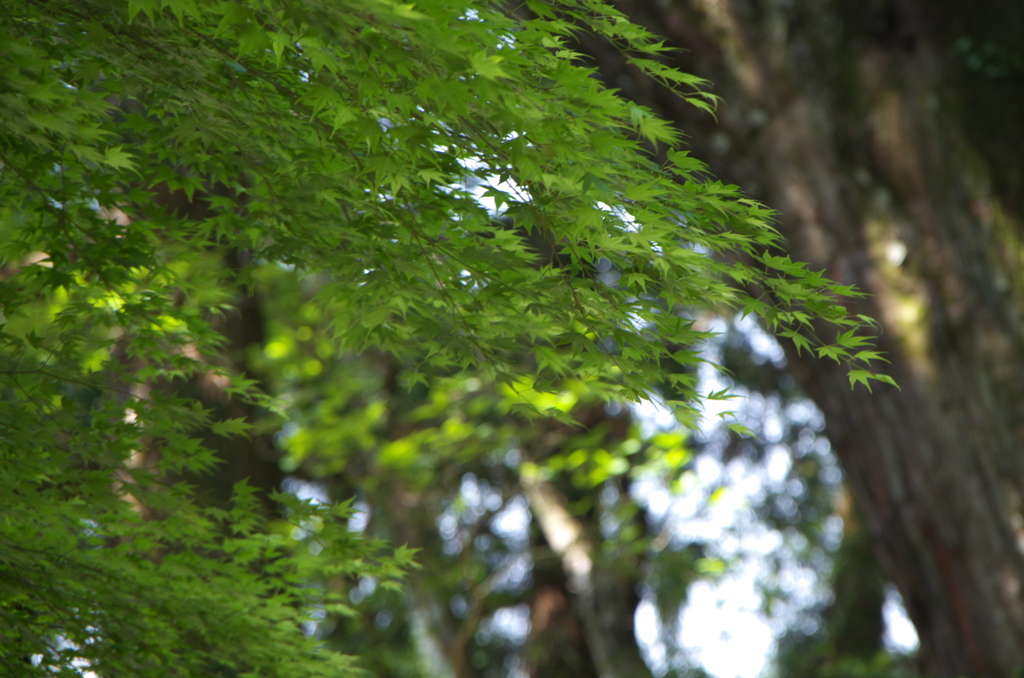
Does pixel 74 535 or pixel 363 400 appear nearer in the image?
pixel 74 535

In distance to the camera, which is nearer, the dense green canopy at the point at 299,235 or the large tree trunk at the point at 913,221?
the dense green canopy at the point at 299,235

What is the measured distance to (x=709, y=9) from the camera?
5098 mm

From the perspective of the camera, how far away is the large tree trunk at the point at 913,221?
14.8ft

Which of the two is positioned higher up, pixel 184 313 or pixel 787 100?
pixel 787 100

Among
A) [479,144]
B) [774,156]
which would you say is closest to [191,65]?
[479,144]

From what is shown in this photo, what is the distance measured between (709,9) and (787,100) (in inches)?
27.3

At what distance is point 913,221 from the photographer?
16.0 ft

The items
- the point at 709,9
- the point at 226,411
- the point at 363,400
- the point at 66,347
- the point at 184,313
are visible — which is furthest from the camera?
the point at 363,400

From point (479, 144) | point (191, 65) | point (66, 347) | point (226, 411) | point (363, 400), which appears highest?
point (479, 144)

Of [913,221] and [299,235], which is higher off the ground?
[299,235]

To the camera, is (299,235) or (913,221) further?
(913,221)

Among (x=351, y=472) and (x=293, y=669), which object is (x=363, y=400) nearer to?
(x=351, y=472)

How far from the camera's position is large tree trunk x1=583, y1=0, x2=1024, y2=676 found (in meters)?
4.52

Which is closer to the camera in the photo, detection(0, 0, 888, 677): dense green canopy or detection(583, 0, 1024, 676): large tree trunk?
detection(0, 0, 888, 677): dense green canopy
